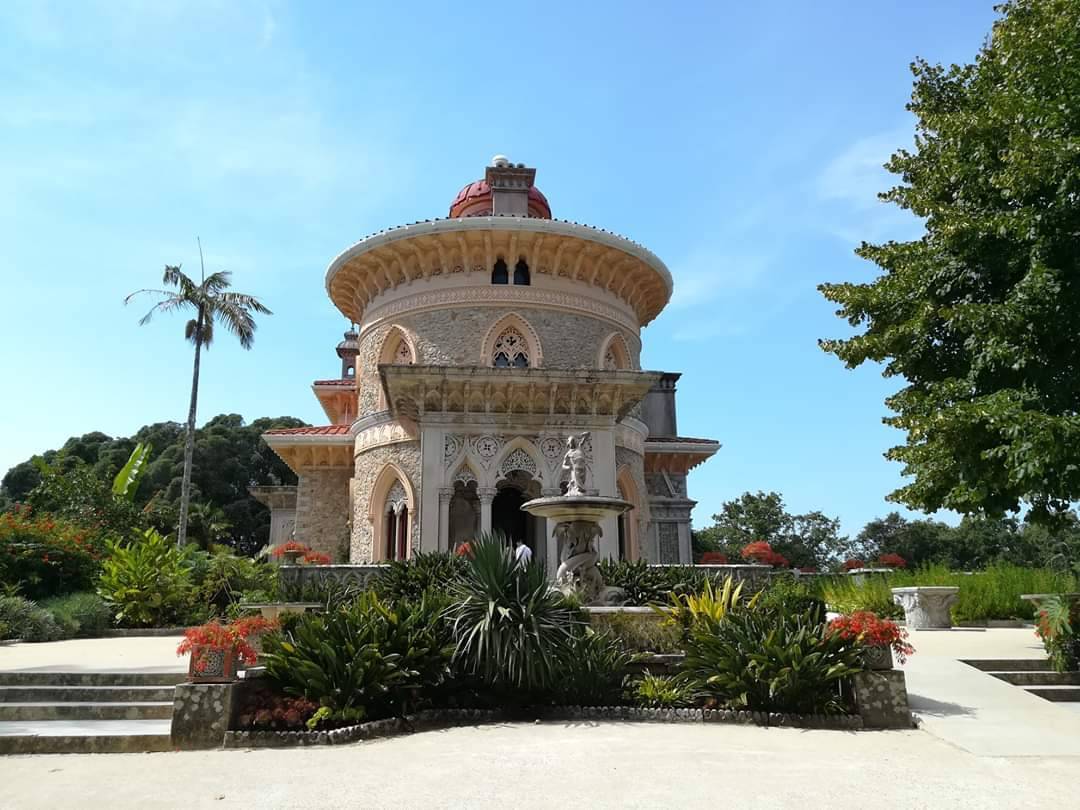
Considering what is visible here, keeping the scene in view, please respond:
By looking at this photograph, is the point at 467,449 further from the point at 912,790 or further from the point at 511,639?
the point at 912,790

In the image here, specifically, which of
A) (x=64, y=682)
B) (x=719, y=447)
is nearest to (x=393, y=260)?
(x=719, y=447)

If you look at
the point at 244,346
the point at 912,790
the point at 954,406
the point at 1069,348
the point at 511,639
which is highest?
the point at 244,346

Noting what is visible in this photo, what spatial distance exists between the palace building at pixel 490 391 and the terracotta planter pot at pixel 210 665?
11.0 meters

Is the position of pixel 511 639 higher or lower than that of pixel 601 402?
lower

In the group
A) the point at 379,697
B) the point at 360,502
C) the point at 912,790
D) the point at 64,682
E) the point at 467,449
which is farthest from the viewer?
the point at 360,502

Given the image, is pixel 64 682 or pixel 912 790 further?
pixel 64 682

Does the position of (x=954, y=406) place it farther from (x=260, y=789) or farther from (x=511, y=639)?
(x=260, y=789)

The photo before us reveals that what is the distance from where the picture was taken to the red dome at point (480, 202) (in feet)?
87.1

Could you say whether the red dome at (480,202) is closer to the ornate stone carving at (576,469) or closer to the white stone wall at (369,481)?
the white stone wall at (369,481)

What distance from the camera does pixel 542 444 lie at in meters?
18.6

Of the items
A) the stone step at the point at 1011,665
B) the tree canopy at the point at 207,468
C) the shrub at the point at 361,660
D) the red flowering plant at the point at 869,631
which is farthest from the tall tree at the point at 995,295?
the tree canopy at the point at 207,468

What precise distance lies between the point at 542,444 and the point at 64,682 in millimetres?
11827

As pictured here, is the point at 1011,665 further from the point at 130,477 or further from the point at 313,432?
the point at 130,477

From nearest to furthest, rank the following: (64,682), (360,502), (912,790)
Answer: (912,790) < (64,682) < (360,502)
